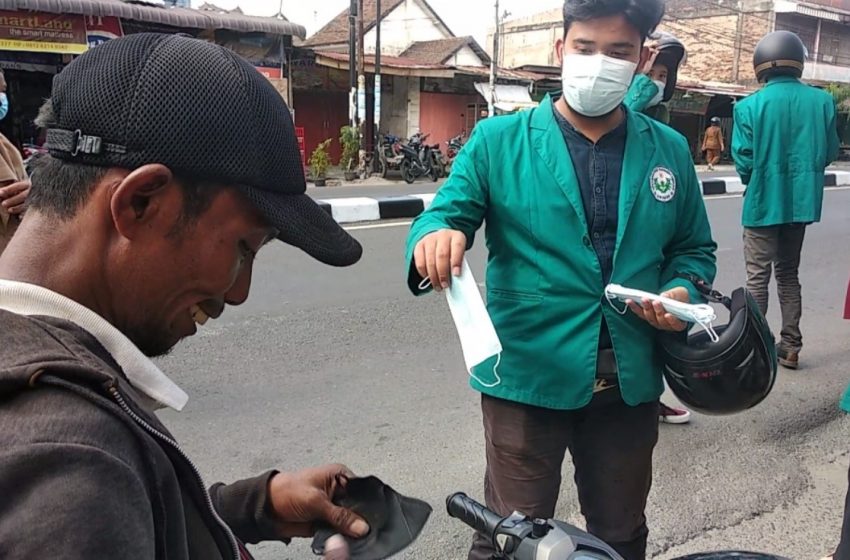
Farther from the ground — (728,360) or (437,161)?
(728,360)

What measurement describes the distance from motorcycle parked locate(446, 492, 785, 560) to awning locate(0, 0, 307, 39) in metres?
12.2

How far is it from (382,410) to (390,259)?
10.7ft

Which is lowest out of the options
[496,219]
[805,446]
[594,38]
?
[805,446]

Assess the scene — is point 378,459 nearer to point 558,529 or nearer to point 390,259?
point 558,529

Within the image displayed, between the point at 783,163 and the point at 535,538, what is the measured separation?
3828 millimetres

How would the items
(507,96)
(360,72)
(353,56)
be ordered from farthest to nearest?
(507,96) < (353,56) < (360,72)

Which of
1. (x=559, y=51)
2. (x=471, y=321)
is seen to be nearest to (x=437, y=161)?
(x=559, y=51)

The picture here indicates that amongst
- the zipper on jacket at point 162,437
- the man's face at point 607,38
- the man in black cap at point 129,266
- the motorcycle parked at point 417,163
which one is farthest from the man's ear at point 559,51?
the motorcycle parked at point 417,163

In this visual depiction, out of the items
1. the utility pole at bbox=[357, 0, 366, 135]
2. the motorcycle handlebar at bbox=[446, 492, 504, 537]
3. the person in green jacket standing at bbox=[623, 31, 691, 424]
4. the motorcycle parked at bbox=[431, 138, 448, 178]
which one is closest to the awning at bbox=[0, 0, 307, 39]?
the utility pole at bbox=[357, 0, 366, 135]

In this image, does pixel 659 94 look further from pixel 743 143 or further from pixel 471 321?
pixel 471 321

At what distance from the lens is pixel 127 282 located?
2.69ft

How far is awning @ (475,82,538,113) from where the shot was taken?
18.9 metres

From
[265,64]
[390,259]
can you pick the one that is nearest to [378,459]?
[390,259]

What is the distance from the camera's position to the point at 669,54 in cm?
315
